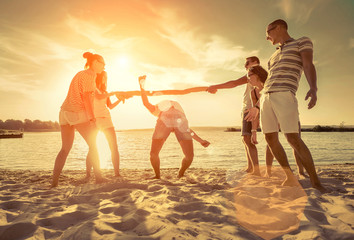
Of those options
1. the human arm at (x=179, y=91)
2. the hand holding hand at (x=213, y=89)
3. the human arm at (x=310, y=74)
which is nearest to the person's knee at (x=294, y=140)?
the human arm at (x=310, y=74)

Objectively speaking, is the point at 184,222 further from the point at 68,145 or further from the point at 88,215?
the point at 68,145

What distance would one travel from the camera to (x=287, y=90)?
3535mm

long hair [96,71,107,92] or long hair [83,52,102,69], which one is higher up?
long hair [83,52,102,69]

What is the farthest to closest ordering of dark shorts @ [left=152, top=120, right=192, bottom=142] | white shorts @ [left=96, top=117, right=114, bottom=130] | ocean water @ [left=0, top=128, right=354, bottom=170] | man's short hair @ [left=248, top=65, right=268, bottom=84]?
1. ocean water @ [left=0, top=128, right=354, bottom=170]
2. white shorts @ [left=96, top=117, right=114, bottom=130]
3. dark shorts @ [left=152, top=120, right=192, bottom=142]
4. man's short hair @ [left=248, top=65, right=268, bottom=84]

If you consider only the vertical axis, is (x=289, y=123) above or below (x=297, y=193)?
above

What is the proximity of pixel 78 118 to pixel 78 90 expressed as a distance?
1.76 ft

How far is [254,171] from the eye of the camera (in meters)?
5.25

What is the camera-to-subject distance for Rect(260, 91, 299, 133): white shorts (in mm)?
3488

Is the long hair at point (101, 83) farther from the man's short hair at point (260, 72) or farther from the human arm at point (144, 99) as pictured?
the man's short hair at point (260, 72)

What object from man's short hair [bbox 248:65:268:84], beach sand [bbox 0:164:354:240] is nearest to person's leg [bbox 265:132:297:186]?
beach sand [bbox 0:164:354:240]

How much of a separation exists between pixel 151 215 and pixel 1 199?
2427mm

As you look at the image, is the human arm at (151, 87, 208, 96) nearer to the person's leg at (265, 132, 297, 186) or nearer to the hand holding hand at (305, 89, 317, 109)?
the person's leg at (265, 132, 297, 186)

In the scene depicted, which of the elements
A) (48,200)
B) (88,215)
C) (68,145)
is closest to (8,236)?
(88,215)

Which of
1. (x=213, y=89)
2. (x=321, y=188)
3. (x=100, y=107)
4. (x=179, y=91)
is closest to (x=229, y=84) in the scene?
(x=213, y=89)
